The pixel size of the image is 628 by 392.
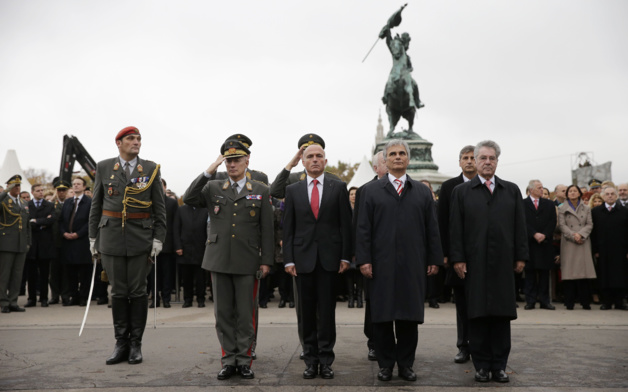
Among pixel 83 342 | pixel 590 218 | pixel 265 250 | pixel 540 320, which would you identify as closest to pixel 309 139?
pixel 265 250

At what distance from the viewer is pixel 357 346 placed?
7.43 m

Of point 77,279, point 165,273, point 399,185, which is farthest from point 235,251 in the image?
point 77,279

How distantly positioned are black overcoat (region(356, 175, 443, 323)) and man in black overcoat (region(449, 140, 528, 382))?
0.99 ft

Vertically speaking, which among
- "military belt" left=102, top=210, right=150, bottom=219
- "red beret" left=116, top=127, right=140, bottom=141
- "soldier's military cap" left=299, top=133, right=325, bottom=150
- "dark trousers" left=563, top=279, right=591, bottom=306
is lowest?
"dark trousers" left=563, top=279, right=591, bottom=306

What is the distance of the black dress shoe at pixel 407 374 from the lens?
5.60 metres

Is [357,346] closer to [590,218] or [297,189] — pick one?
[297,189]

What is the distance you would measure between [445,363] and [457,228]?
1427 millimetres

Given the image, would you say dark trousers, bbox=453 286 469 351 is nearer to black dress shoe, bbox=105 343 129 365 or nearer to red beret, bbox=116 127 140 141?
black dress shoe, bbox=105 343 129 365

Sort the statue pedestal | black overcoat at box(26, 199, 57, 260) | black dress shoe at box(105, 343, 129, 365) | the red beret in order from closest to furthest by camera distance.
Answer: black dress shoe at box(105, 343, 129, 365) → the red beret → black overcoat at box(26, 199, 57, 260) → the statue pedestal

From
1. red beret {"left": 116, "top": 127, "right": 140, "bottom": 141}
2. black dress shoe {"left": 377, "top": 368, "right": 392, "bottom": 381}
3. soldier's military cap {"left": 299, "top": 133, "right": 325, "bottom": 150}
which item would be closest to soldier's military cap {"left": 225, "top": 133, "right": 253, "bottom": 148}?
soldier's military cap {"left": 299, "top": 133, "right": 325, "bottom": 150}

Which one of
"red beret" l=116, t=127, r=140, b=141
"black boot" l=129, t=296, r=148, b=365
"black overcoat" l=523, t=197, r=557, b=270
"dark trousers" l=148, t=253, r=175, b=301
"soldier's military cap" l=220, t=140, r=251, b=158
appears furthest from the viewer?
"dark trousers" l=148, t=253, r=175, b=301

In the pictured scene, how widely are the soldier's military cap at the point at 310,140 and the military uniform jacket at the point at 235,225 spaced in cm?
61

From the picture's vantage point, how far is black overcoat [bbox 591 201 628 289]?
11.1 meters

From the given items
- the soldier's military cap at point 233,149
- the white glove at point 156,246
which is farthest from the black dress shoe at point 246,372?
the soldier's military cap at point 233,149
